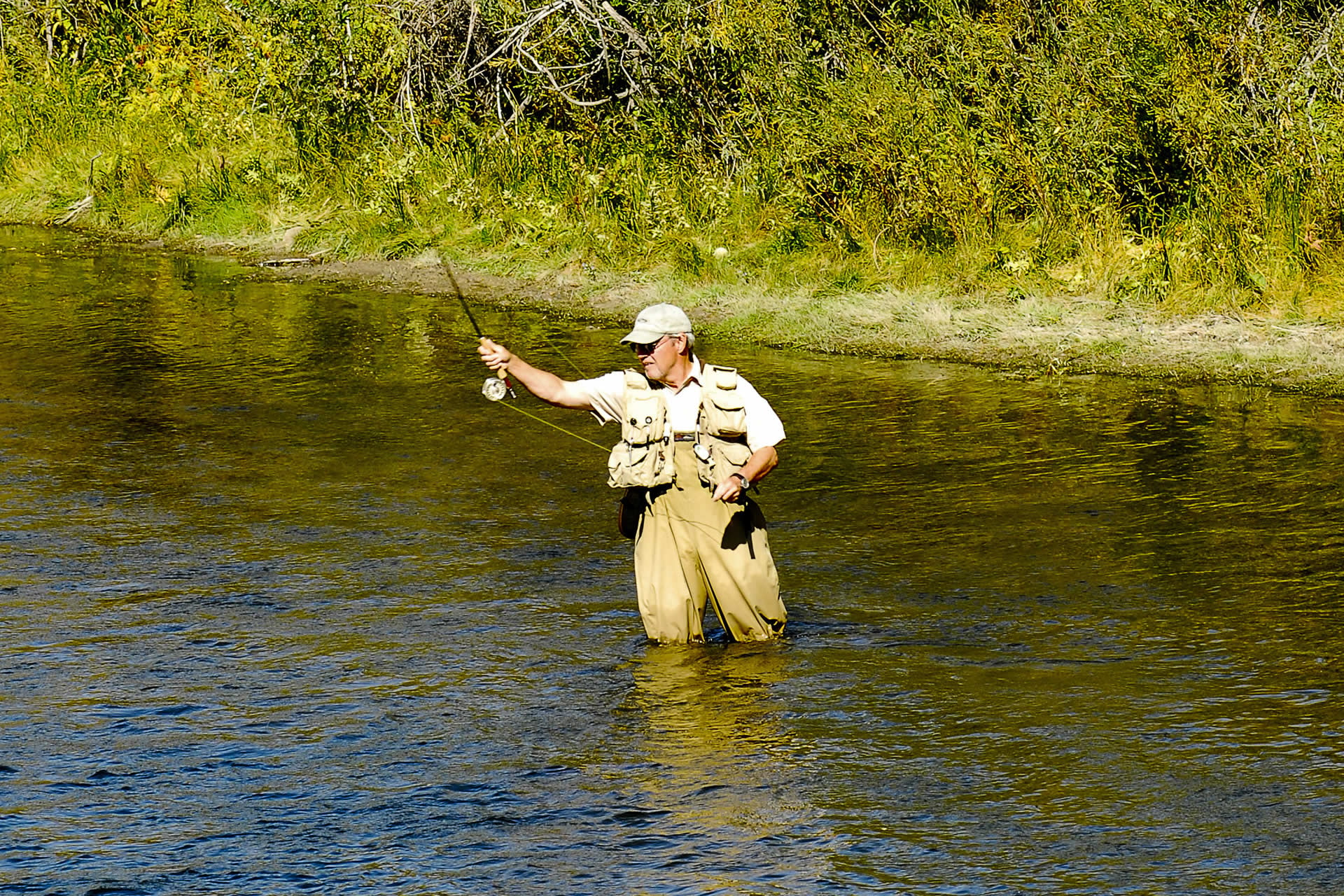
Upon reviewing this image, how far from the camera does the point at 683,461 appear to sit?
18.3ft

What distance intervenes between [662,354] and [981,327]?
5698 mm

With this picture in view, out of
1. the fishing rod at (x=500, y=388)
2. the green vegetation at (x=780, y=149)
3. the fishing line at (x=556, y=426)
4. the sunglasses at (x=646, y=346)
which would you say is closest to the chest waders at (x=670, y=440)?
the sunglasses at (x=646, y=346)

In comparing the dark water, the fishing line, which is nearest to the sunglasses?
the dark water

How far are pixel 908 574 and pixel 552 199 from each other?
25.8 ft

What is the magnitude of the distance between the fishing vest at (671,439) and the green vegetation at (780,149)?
564 centimetres

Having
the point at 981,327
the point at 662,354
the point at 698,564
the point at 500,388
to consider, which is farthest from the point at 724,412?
the point at 981,327

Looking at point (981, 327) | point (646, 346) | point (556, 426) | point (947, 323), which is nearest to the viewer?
point (646, 346)

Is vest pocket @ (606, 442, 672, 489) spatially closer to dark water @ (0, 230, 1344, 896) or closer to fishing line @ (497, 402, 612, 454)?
dark water @ (0, 230, 1344, 896)

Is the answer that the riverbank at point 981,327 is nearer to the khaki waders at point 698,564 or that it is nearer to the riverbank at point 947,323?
the riverbank at point 947,323

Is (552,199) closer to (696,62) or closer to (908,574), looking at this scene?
(696,62)

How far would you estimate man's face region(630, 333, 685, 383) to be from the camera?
5.46m

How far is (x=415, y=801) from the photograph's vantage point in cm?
470

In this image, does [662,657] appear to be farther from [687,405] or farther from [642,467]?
[687,405]

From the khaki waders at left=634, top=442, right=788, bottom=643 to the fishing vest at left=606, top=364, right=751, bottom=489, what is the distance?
0.17ft
